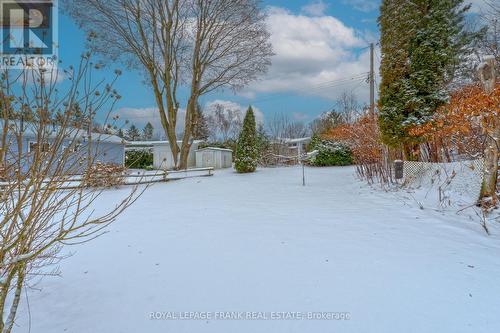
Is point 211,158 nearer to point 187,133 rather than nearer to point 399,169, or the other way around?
point 187,133

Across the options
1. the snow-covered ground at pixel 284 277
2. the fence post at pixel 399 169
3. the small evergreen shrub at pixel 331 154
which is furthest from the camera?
the small evergreen shrub at pixel 331 154

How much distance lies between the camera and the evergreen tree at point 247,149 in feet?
46.0

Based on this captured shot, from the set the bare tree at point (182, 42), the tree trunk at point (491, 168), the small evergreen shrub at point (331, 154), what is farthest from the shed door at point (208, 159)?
the tree trunk at point (491, 168)

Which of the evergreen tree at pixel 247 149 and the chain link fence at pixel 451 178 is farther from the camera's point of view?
the evergreen tree at pixel 247 149

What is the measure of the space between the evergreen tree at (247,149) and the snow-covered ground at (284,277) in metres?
9.65

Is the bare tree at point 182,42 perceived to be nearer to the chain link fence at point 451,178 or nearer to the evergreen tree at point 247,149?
the evergreen tree at point 247,149

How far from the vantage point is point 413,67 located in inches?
258

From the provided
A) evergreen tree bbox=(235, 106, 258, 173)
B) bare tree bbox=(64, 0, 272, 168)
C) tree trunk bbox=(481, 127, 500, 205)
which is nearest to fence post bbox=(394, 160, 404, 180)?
tree trunk bbox=(481, 127, 500, 205)

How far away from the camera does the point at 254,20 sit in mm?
12812

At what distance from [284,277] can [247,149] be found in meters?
11.8

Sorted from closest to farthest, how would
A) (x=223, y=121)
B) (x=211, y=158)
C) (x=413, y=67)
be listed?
1. (x=413, y=67)
2. (x=211, y=158)
3. (x=223, y=121)

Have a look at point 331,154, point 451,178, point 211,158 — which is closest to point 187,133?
point 211,158

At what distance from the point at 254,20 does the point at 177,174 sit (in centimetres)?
820

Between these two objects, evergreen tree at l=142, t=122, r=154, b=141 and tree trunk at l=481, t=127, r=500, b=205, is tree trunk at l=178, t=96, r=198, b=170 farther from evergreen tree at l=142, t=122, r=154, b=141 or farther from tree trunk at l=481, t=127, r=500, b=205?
evergreen tree at l=142, t=122, r=154, b=141
